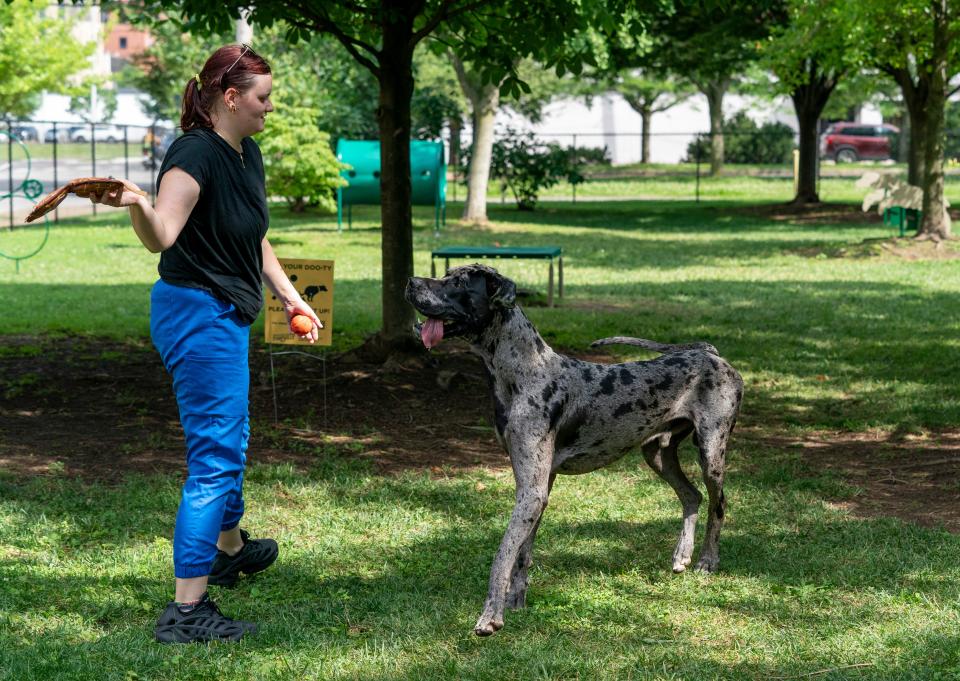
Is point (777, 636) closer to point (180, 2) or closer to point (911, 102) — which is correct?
point (180, 2)

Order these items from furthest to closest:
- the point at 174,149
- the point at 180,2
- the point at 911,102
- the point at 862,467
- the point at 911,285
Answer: the point at 911,102 < the point at 911,285 < the point at 180,2 < the point at 862,467 < the point at 174,149

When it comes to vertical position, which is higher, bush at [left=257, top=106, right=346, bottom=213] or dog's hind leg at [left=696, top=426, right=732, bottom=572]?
bush at [left=257, top=106, right=346, bottom=213]

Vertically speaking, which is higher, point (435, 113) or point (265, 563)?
point (435, 113)

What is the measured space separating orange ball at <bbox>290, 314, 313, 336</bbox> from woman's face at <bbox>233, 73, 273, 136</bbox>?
0.76 metres

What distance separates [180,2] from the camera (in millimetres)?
9922

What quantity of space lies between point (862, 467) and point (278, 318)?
3.73 metres

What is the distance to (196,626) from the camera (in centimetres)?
435

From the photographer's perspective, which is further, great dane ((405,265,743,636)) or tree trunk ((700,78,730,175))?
tree trunk ((700,78,730,175))

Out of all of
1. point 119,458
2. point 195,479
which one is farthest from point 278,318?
point 195,479

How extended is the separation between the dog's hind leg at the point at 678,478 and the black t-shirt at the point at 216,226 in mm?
1951

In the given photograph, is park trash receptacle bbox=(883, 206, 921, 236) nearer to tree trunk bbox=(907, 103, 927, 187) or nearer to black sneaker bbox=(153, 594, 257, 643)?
tree trunk bbox=(907, 103, 927, 187)

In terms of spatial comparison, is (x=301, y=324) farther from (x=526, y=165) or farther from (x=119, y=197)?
(x=526, y=165)

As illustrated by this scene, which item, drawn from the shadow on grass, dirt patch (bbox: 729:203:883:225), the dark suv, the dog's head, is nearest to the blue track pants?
the shadow on grass

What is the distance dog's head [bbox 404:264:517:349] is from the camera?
4.43 meters
